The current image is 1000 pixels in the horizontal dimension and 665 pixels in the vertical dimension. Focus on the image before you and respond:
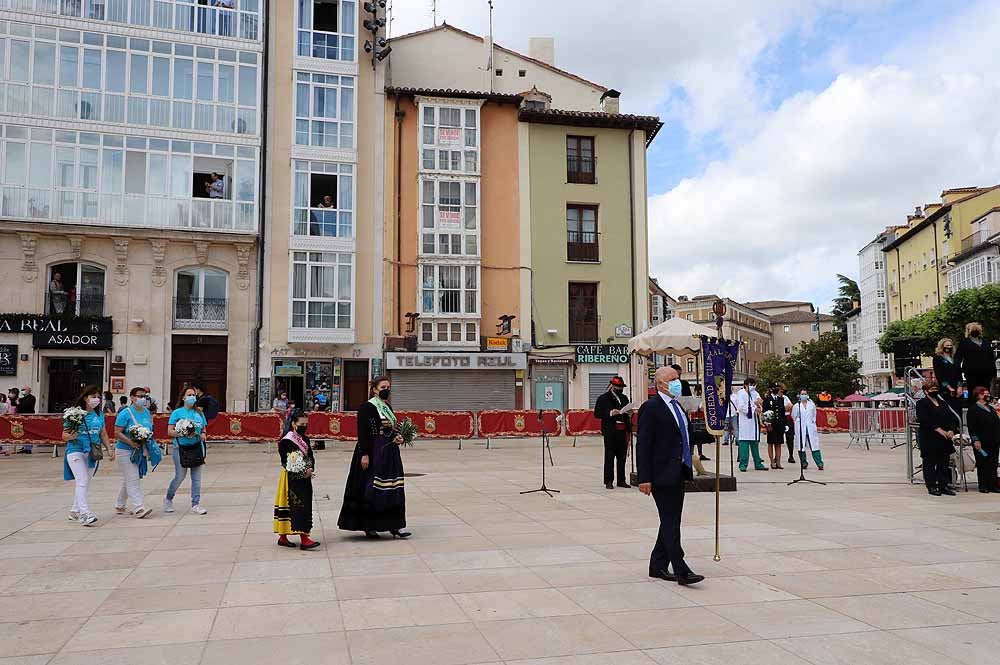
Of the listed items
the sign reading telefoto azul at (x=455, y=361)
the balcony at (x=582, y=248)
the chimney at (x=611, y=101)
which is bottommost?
the sign reading telefoto azul at (x=455, y=361)

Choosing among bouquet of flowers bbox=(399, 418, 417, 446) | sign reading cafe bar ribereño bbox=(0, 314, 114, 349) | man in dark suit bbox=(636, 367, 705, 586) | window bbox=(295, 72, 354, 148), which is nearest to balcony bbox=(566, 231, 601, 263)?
window bbox=(295, 72, 354, 148)

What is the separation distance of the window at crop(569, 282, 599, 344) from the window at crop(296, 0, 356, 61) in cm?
1363

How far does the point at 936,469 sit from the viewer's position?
40.6 feet

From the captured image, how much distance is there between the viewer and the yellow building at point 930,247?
180ft

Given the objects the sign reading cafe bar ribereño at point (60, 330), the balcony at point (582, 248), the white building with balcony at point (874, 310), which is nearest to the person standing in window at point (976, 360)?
the balcony at point (582, 248)

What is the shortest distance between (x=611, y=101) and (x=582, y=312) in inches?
424

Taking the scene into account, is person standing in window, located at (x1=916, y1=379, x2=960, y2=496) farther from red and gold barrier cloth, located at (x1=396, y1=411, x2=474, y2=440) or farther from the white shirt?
red and gold barrier cloth, located at (x1=396, y1=411, x2=474, y2=440)

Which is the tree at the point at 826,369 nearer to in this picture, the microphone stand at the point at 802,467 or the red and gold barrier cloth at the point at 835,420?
the red and gold barrier cloth at the point at 835,420

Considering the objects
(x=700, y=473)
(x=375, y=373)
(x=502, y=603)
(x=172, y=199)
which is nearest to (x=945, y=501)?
(x=700, y=473)

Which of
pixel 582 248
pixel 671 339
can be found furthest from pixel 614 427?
pixel 582 248

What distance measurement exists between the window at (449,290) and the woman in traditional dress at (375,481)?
24.9 meters

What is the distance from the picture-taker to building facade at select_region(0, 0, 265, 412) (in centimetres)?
2862

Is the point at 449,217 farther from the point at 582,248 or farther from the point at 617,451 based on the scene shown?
the point at 617,451

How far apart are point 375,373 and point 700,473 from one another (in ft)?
67.4
